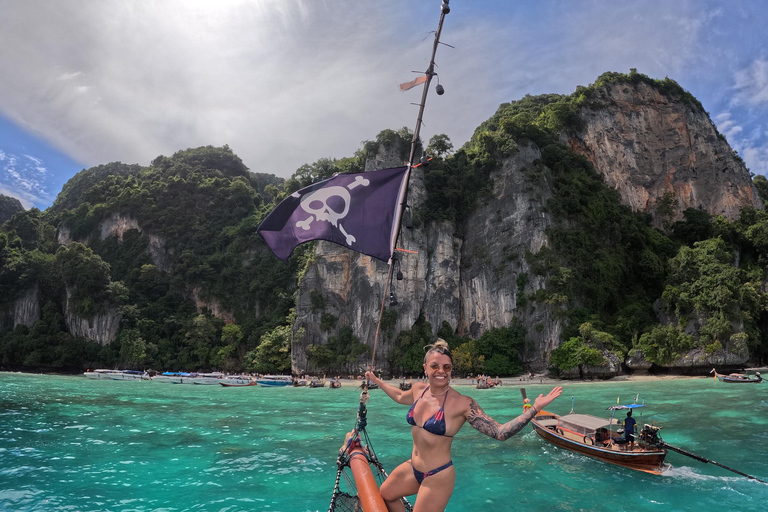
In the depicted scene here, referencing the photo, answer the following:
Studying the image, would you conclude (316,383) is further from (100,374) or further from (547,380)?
(100,374)

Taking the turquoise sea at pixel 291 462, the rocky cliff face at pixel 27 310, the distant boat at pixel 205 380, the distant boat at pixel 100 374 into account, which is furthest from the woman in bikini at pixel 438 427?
the rocky cliff face at pixel 27 310

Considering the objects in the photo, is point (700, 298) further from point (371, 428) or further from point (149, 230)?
point (149, 230)

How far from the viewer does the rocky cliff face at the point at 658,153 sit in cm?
5669

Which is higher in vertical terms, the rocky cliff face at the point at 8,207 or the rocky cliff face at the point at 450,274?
the rocky cliff face at the point at 8,207

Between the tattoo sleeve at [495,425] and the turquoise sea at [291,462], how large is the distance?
680cm

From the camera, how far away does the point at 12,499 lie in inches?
344

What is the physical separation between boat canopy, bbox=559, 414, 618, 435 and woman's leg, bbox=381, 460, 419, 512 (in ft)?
37.6

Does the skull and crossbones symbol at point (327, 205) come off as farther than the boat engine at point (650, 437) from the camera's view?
No

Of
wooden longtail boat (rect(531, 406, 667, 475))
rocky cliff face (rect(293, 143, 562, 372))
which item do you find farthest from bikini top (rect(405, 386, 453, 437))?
rocky cliff face (rect(293, 143, 562, 372))

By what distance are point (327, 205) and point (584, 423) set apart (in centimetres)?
Answer: 1213

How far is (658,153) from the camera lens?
199ft

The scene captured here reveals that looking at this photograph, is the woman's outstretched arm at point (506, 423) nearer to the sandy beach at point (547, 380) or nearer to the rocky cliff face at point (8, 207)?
A: the sandy beach at point (547, 380)

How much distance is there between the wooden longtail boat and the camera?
1121cm

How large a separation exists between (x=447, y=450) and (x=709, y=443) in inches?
605
